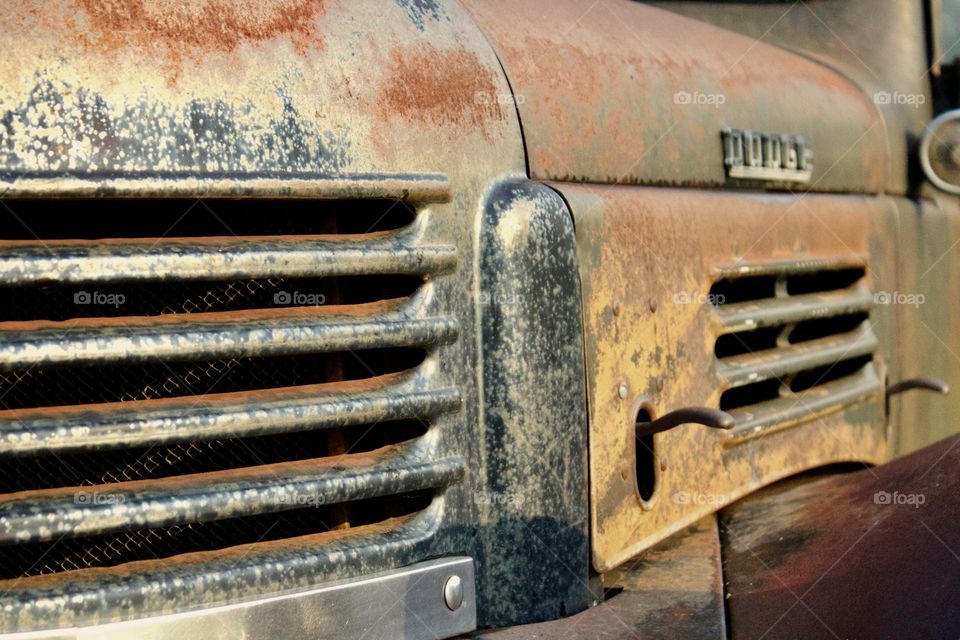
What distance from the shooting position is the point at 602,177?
225cm

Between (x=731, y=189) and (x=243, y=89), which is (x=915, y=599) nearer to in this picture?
(x=731, y=189)

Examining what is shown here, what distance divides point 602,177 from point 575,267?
29 cm

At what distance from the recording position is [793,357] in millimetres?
2742

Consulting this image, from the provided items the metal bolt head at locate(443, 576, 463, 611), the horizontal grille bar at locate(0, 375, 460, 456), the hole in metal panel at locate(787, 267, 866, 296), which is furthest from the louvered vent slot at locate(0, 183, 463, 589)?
the hole in metal panel at locate(787, 267, 866, 296)

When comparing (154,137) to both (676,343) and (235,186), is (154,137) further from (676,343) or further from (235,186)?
(676,343)

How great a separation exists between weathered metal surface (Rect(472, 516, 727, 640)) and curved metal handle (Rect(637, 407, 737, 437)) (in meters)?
0.24

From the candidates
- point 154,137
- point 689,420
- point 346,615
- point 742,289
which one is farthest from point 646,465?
point 154,137

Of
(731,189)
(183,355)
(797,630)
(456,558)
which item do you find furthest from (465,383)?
(731,189)

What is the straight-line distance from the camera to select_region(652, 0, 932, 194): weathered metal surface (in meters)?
3.33

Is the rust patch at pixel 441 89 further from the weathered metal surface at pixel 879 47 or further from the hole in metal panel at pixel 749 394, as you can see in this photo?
the weathered metal surface at pixel 879 47

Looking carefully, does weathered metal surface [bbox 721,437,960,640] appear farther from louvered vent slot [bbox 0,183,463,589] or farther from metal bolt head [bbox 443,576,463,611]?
louvered vent slot [bbox 0,183,463,589]

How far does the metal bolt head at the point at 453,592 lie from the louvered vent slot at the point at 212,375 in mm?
103

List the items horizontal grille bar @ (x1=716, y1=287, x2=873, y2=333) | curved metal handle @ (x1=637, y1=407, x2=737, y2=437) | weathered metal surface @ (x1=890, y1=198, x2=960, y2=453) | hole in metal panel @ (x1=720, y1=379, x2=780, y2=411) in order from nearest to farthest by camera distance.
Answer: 1. curved metal handle @ (x1=637, y1=407, x2=737, y2=437)
2. horizontal grille bar @ (x1=716, y1=287, x2=873, y2=333)
3. hole in metal panel @ (x1=720, y1=379, x2=780, y2=411)
4. weathered metal surface @ (x1=890, y1=198, x2=960, y2=453)

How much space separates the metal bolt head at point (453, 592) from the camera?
1837 millimetres
